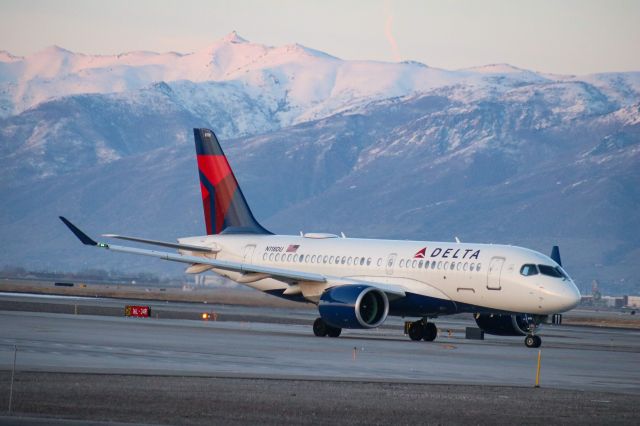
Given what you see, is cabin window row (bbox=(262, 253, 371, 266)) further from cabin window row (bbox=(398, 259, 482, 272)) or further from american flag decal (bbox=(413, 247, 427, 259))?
american flag decal (bbox=(413, 247, 427, 259))

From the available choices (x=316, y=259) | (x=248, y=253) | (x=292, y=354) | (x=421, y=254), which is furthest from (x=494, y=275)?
(x=248, y=253)

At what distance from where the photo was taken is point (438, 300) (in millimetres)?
53625

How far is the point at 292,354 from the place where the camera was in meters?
41.8

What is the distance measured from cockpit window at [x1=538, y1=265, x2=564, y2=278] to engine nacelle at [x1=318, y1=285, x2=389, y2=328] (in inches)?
232

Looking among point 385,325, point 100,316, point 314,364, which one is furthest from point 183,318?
point 314,364

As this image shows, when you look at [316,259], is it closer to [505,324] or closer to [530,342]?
[505,324]

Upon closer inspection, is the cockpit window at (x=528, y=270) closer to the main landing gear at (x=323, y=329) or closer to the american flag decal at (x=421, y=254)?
the american flag decal at (x=421, y=254)

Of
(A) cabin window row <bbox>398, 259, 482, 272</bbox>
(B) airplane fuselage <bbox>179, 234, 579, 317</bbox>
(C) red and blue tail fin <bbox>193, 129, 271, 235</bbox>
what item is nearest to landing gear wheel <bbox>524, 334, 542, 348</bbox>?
(B) airplane fuselage <bbox>179, 234, 579, 317</bbox>

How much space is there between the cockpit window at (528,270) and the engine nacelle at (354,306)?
5.19 metres

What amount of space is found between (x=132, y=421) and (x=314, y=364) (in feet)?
45.0

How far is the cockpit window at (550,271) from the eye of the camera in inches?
2068

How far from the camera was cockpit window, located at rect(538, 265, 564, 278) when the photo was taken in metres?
52.5

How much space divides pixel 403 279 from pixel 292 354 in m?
13.7

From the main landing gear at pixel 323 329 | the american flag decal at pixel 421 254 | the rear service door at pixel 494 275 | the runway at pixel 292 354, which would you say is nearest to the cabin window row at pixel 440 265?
the american flag decal at pixel 421 254
